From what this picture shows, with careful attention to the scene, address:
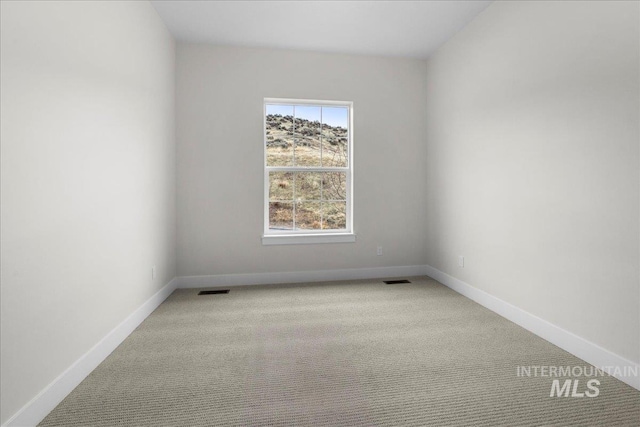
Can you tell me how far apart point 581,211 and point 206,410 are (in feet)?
8.35

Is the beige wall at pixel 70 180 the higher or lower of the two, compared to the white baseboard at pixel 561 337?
higher

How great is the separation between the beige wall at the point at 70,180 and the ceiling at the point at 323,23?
50 cm

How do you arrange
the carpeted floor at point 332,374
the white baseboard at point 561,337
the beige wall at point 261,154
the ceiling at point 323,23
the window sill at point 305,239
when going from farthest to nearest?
the window sill at point 305,239, the beige wall at point 261,154, the ceiling at point 323,23, the white baseboard at point 561,337, the carpeted floor at point 332,374

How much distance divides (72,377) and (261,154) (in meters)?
2.70

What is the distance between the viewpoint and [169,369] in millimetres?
2012

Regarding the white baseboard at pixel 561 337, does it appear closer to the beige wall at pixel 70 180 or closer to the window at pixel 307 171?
the window at pixel 307 171

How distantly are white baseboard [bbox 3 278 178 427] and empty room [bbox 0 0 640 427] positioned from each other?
2cm

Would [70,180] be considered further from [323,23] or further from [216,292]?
[323,23]

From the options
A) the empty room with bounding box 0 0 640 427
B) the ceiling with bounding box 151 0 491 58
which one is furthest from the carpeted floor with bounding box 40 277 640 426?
the ceiling with bounding box 151 0 491 58

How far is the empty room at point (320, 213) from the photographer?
1612 mm

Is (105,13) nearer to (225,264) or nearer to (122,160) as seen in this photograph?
(122,160)

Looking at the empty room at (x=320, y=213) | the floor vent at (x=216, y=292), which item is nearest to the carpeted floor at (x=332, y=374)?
the empty room at (x=320, y=213)

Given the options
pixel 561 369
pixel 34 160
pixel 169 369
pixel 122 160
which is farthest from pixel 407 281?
pixel 34 160

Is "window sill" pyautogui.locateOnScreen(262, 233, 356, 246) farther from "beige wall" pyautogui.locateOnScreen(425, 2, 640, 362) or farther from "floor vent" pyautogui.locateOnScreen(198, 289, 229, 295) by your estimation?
"beige wall" pyautogui.locateOnScreen(425, 2, 640, 362)
